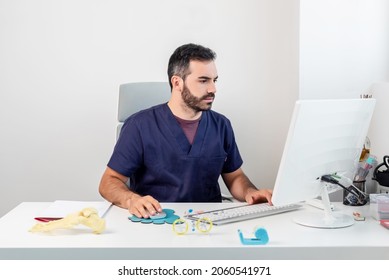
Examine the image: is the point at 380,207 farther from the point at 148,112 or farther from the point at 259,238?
the point at 148,112

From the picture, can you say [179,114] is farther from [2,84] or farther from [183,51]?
[2,84]

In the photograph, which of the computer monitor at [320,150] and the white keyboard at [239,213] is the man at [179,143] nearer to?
the white keyboard at [239,213]

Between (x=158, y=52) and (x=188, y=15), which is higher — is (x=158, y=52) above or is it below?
below

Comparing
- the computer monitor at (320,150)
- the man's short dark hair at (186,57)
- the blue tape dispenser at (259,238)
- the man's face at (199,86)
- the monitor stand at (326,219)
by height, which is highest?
the man's short dark hair at (186,57)

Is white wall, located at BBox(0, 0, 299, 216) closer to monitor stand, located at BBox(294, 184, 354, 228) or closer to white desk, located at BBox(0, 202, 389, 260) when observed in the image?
monitor stand, located at BBox(294, 184, 354, 228)

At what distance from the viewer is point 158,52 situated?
9.34 ft

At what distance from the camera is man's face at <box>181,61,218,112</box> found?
2.08 metres

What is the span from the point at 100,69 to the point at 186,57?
0.86m

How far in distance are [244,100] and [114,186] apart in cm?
117

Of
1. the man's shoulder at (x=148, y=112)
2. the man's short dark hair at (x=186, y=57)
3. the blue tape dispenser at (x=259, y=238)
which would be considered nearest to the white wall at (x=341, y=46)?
the man's short dark hair at (x=186, y=57)

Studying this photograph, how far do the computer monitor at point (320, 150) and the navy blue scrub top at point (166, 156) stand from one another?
1.96ft

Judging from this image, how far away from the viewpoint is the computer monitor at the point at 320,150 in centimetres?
141
